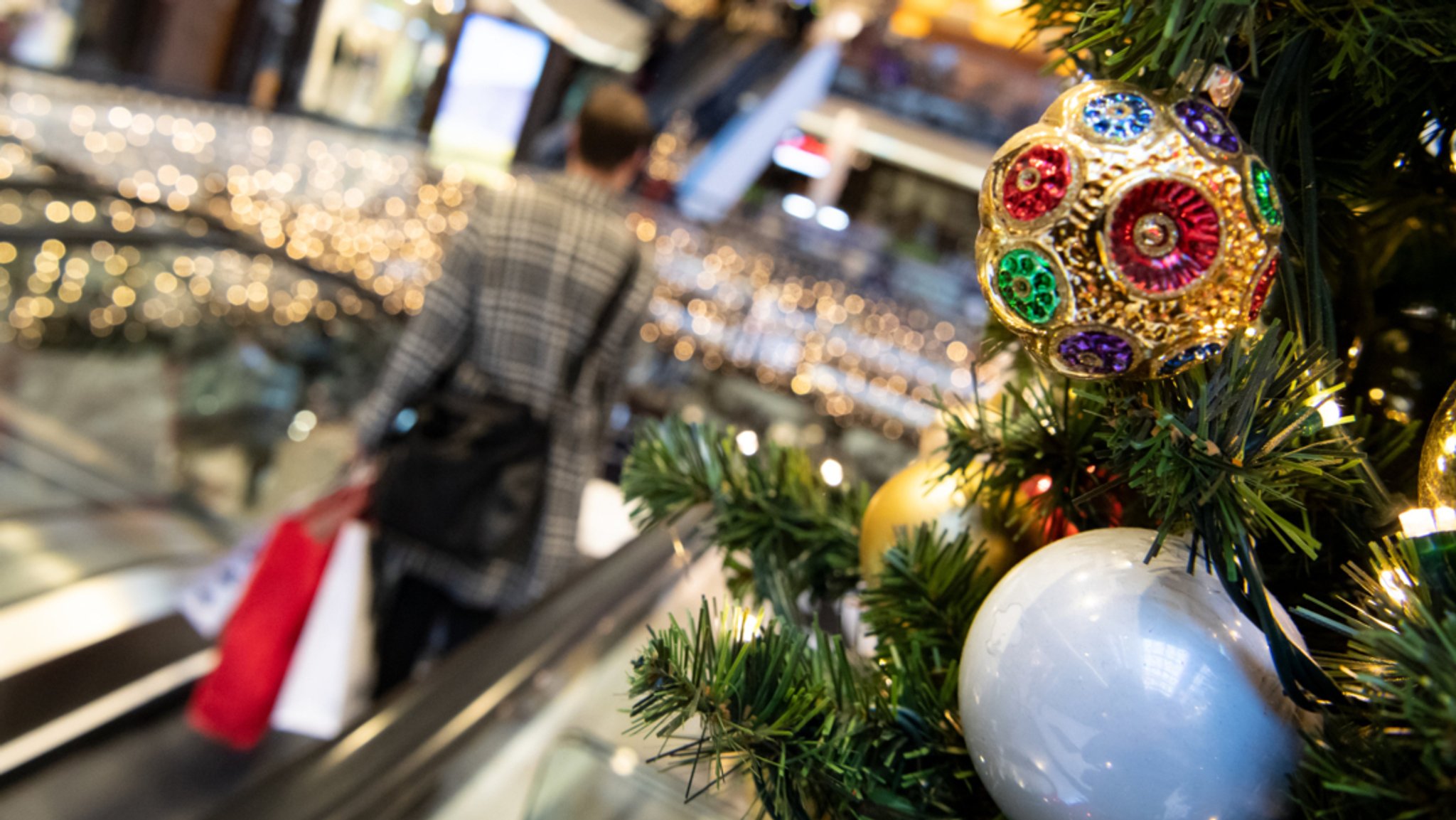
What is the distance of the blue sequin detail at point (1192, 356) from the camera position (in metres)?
0.39

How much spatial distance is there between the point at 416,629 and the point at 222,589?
0.37 metres

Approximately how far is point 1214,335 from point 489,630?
1.47 meters

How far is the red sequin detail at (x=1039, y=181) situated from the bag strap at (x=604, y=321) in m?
1.45

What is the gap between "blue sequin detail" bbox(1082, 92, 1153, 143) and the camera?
39 cm

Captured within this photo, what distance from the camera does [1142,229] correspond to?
0.39 m

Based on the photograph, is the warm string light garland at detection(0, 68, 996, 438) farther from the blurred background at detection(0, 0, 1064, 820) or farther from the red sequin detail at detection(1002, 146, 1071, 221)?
the red sequin detail at detection(1002, 146, 1071, 221)

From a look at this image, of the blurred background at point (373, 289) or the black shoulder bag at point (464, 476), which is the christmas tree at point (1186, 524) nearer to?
the blurred background at point (373, 289)

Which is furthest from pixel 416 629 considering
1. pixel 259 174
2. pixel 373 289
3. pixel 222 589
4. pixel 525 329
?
pixel 259 174

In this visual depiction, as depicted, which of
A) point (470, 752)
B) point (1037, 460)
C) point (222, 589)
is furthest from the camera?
point (222, 589)

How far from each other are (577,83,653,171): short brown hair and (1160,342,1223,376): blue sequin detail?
60.8 inches

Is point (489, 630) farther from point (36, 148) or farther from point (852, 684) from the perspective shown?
point (36, 148)

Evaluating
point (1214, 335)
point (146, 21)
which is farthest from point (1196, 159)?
point (146, 21)

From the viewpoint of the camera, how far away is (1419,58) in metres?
0.47

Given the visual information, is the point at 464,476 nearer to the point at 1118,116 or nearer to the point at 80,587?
the point at 80,587
